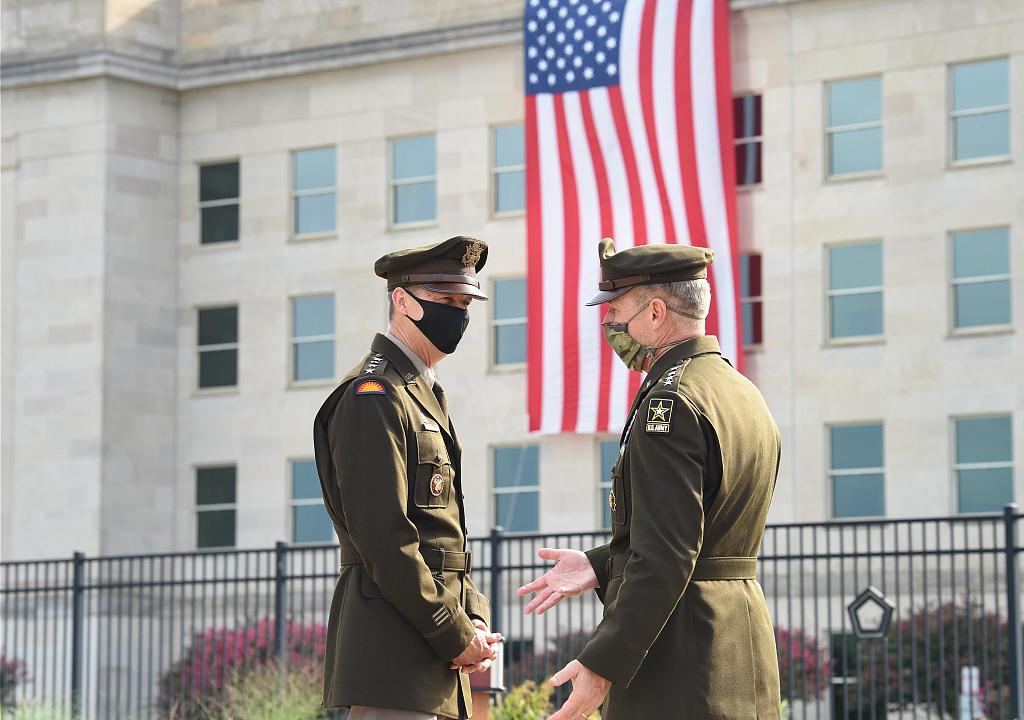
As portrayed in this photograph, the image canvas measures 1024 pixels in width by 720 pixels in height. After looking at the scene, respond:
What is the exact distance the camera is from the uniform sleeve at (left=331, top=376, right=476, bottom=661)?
20.5 feet

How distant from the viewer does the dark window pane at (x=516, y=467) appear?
1468 inches

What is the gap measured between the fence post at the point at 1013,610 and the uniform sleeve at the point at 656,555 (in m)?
9.71

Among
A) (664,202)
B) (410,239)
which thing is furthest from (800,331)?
(410,239)

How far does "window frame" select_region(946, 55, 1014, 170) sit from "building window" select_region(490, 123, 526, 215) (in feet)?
28.4

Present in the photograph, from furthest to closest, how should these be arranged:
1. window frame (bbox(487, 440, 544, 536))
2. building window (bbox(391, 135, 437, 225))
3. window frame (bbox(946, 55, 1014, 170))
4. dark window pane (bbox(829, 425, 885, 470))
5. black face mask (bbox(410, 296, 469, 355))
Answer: building window (bbox(391, 135, 437, 225)) → window frame (bbox(487, 440, 544, 536)) → dark window pane (bbox(829, 425, 885, 470)) → window frame (bbox(946, 55, 1014, 170)) → black face mask (bbox(410, 296, 469, 355))

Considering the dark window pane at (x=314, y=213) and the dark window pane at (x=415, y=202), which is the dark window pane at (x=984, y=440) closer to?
the dark window pane at (x=415, y=202)

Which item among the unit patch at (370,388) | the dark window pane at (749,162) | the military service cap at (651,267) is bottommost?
the unit patch at (370,388)

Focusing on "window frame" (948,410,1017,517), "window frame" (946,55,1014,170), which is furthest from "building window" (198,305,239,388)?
"window frame" (946,55,1014,170)

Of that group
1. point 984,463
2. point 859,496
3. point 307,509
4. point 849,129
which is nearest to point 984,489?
point 984,463

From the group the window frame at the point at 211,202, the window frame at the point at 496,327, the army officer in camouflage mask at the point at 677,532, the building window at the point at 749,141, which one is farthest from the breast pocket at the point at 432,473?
the window frame at the point at 211,202

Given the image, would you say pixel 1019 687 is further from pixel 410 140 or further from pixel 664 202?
pixel 410 140

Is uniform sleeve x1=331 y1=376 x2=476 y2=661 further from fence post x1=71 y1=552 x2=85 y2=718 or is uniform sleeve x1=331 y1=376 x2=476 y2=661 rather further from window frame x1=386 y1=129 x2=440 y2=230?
window frame x1=386 y1=129 x2=440 y2=230

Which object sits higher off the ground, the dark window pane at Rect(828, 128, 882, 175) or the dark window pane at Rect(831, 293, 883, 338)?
the dark window pane at Rect(828, 128, 882, 175)

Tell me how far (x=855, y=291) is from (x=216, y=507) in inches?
585
